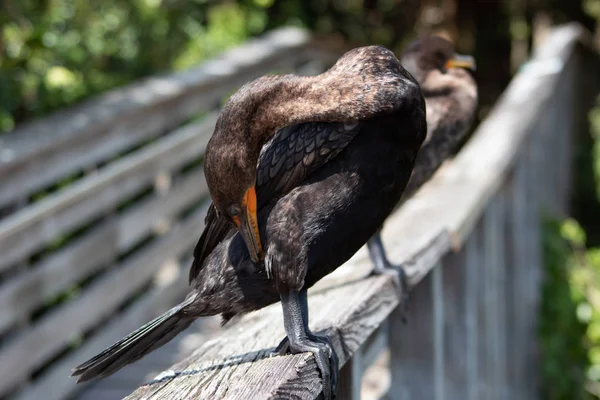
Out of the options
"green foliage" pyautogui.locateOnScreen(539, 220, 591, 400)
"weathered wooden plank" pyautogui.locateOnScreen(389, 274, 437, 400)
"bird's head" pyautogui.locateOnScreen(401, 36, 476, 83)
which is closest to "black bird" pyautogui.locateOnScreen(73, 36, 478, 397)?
"weathered wooden plank" pyautogui.locateOnScreen(389, 274, 437, 400)

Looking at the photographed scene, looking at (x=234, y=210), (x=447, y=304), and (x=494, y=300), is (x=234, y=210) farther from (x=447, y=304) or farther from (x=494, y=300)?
(x=494, y=300)

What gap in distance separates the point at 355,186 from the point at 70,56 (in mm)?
3322

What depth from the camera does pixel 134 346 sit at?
75.6 inches

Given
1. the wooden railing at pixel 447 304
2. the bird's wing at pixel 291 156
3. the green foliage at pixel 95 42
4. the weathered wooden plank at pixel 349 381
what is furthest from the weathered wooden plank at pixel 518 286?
the bird's wing at pixel 291 156

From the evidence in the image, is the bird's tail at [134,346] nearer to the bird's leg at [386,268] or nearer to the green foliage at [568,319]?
the bird's leg at [386,268]

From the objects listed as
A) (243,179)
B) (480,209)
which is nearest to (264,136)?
(243,179)

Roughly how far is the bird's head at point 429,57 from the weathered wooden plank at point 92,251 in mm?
1802

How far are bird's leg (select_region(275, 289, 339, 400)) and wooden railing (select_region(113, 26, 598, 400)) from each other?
0.10 feet

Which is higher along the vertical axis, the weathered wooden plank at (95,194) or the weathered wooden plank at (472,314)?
the weathered wooden plank at (95,194)

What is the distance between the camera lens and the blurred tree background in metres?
4.35

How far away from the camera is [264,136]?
1.81 m

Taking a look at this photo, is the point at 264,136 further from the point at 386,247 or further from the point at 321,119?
the point at 386,247

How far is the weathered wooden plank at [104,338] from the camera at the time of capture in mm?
3776

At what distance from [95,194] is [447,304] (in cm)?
191
